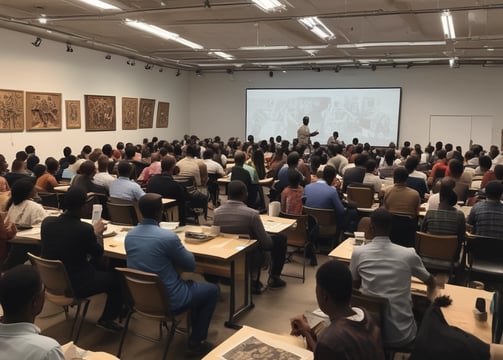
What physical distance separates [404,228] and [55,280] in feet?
12.2

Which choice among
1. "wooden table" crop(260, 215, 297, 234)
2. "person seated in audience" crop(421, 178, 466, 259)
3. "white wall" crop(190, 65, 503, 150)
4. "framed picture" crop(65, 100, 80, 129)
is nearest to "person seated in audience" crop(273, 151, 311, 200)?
"wooden table" crop(260, 215, 297, 234)

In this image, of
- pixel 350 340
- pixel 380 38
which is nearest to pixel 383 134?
pixel 380 38

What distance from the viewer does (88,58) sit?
39.4 feet

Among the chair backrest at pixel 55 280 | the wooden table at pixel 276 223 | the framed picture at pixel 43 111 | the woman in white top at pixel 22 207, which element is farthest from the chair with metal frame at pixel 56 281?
the framed picture at pixel 43 111

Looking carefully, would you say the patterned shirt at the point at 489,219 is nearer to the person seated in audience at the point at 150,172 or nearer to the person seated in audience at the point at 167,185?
the person seated in audience at the point at 167,185

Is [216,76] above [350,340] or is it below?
above

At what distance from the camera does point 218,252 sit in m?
3.74

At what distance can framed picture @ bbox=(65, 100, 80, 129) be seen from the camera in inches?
448

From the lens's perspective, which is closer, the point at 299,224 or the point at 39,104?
the point at 299,224

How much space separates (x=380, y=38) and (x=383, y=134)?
527cm

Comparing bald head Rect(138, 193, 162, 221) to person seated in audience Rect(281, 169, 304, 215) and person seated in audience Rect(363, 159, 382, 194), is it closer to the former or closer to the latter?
person seated in audience Rect(281, 169, 304, 215)

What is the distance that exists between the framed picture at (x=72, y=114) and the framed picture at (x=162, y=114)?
4.15 metres

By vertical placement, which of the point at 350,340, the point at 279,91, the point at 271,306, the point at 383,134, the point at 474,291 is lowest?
the point at 271,306

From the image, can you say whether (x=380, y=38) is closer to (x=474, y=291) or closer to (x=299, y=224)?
(x=299, y=224)
